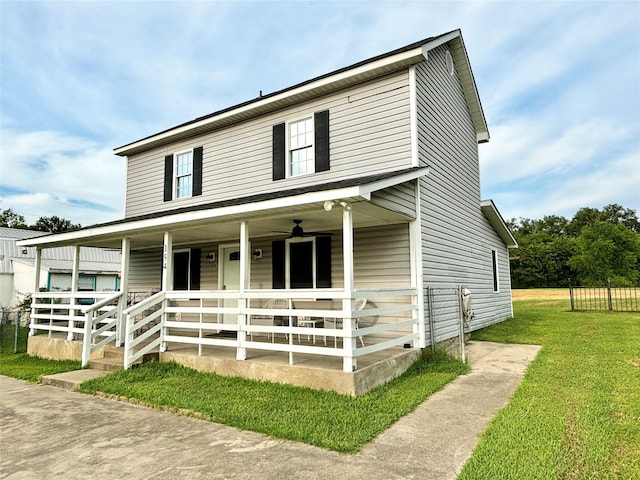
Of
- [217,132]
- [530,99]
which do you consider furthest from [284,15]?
[530,99]

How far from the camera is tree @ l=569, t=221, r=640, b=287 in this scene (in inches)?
1437

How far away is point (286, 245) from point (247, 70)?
12.8 m

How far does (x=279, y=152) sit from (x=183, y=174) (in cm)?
344

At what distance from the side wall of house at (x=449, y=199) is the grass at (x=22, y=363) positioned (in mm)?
7403

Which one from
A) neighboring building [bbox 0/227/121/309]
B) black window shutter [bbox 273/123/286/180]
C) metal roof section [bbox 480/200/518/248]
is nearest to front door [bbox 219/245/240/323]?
black window shutter [bbox 273/123/286/180]

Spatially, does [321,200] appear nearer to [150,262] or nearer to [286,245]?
[286,245]

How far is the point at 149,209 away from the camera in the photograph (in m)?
11.5

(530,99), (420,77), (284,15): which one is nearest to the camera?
(420,77)

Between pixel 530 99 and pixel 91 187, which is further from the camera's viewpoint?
pixel 91 187

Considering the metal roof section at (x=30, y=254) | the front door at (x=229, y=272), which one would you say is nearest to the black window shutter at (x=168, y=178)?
the front door at (x=229, y=272)

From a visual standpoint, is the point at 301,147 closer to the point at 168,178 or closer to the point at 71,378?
the point at 168,178

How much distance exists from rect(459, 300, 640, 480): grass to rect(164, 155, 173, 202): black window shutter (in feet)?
31.3

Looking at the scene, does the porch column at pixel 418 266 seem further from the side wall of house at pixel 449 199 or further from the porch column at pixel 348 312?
the porch column at pixel 348 312

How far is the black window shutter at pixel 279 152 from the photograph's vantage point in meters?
8.91
